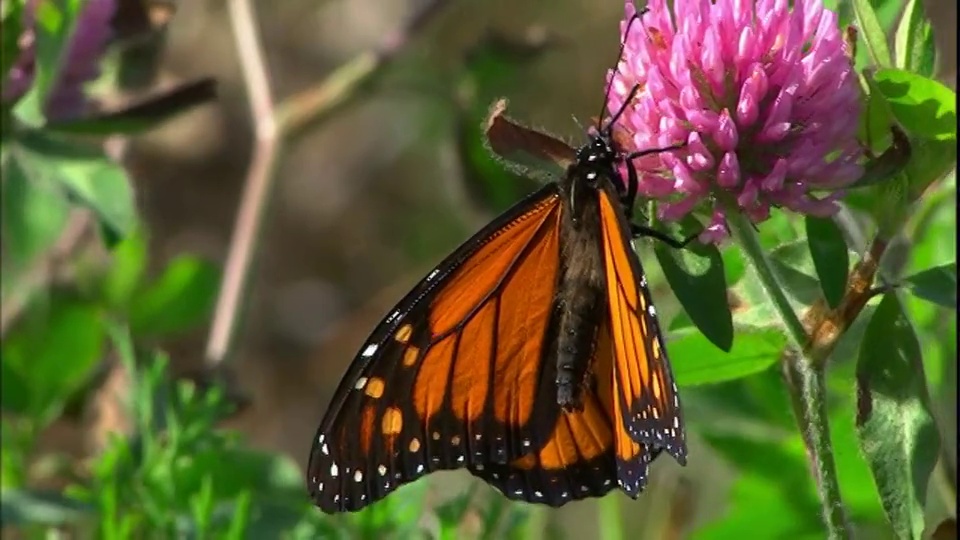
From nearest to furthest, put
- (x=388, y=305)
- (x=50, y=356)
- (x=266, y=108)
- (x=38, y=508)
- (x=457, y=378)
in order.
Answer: (x=457, y=378)
(x=38, y=508)
(x=50, y=356)
(x=266, y=108)
(x=388, y=305)

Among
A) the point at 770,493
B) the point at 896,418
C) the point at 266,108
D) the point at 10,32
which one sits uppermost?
the point at 266,108

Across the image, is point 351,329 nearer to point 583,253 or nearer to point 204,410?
point 204,410

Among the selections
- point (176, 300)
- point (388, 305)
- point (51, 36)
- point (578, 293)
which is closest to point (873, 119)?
point (578, 293)

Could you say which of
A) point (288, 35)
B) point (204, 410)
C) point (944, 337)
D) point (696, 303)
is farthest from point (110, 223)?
point (288, 35)

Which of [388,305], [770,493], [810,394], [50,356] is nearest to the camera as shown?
[810,394]

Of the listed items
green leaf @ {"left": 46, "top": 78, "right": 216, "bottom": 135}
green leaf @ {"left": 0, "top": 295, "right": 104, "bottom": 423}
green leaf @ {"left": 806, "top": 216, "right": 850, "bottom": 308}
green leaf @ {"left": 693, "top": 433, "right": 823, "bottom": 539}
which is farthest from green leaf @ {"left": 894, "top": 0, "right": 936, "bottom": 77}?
green leaf @ {"left": 0, "top": 295, "right": 104, "bottom": 423}

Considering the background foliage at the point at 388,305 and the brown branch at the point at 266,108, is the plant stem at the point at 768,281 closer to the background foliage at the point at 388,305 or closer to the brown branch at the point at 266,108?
the background foliage at the point at 388,305

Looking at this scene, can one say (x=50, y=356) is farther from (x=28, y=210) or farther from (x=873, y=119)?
(x=873, y=119)

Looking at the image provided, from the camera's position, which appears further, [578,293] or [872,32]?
[578,293]

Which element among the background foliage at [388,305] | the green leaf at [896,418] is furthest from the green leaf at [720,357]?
the green leaf at [896,418]
